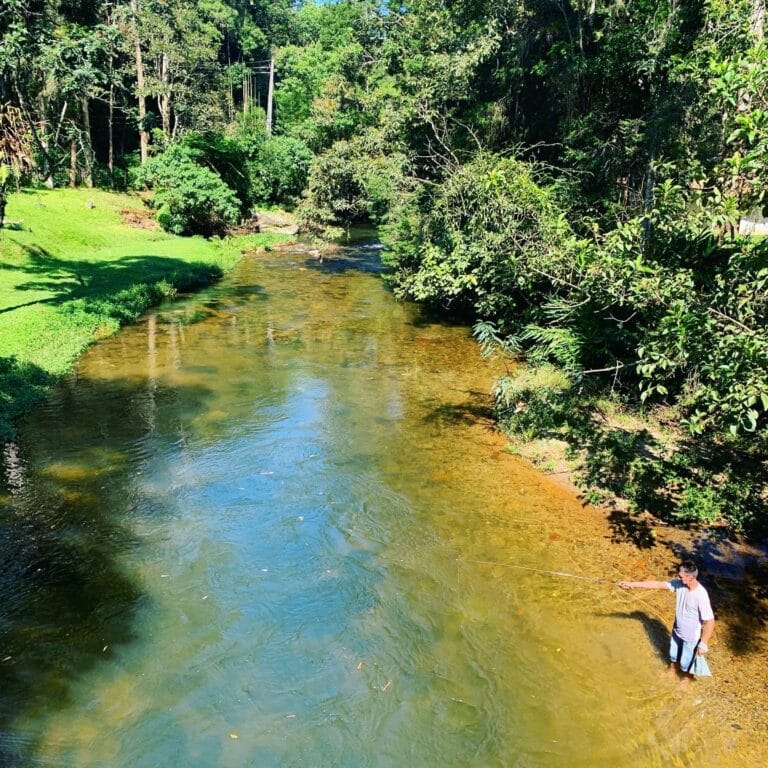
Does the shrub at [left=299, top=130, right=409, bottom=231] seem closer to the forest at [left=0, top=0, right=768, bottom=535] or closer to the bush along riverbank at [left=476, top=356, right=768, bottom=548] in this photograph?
the forest at [left=0, top=0, right=768, bottom=535]

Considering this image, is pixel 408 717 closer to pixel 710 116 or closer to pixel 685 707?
pixel 685 707

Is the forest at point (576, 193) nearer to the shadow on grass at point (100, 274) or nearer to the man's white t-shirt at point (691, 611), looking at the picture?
the man's white t-shirt at point (691, 611)

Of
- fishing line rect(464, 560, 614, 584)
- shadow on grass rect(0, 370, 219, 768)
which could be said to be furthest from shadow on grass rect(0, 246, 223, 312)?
fishing line rect(464, 560, 614, 584)

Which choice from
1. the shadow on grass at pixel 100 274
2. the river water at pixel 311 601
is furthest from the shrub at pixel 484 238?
the shadow on grass at pixel 100 274

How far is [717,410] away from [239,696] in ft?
20.5

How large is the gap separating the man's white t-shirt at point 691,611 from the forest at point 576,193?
1807 millimetres

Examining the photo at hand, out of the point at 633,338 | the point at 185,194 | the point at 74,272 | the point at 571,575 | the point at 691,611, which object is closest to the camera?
the point at 691,611

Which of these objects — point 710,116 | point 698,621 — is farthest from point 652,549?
point 710,116

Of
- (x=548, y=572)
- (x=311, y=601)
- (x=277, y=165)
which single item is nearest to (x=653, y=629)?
(x=548, y=572)

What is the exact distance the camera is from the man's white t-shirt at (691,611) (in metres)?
6.68

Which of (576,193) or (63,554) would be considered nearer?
(63,554)

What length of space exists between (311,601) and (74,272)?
1967 cm

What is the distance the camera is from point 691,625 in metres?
6.78

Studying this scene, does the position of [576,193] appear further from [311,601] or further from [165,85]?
[165,85]
